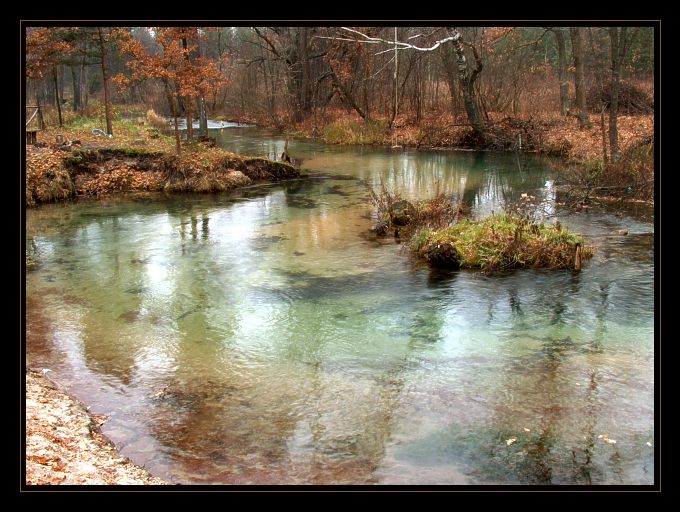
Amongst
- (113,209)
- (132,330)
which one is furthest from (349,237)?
(113,209)

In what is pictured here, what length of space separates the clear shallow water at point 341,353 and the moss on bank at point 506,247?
1.57 feet

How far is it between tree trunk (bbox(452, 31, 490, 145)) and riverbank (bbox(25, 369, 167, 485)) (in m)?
25.1

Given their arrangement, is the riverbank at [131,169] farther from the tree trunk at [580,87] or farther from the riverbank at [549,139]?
the tree trunk at [580,87]

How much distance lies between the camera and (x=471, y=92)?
31141 millimetres

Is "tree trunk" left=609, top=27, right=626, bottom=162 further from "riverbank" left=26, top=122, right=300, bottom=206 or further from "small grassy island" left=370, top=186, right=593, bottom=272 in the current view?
"riverbank" left=26, top=122, right=300, bottom=206

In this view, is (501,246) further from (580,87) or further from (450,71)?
(450,71)

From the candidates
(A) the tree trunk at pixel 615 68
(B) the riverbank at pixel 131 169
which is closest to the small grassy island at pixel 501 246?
(A) the tree trunk at pixel 615 68

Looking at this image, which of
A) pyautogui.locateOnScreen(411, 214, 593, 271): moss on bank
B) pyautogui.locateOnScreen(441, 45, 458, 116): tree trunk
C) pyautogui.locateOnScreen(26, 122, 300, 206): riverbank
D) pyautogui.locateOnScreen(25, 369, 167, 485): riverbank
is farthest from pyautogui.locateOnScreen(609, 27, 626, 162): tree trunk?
pyautogui.locateOnScreen(25, 369, 167, 485): riverbank

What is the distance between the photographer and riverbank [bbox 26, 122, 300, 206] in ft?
68.9

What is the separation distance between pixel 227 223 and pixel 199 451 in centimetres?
1159

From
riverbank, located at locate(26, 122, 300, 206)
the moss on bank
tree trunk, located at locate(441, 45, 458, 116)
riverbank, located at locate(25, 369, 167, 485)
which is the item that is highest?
tree trunk, located at locate(441, 45, 458, 116)

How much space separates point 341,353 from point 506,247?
17.7 ft

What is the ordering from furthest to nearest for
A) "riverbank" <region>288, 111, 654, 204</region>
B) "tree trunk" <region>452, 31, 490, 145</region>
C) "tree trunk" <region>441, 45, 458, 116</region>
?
"tree trunk" <region>441, 45, 458, 116</region>, "tree trunk" <region>452, 31, 490, 145</region>, "riverbank" <region>288, 111, 654, 204</region>
